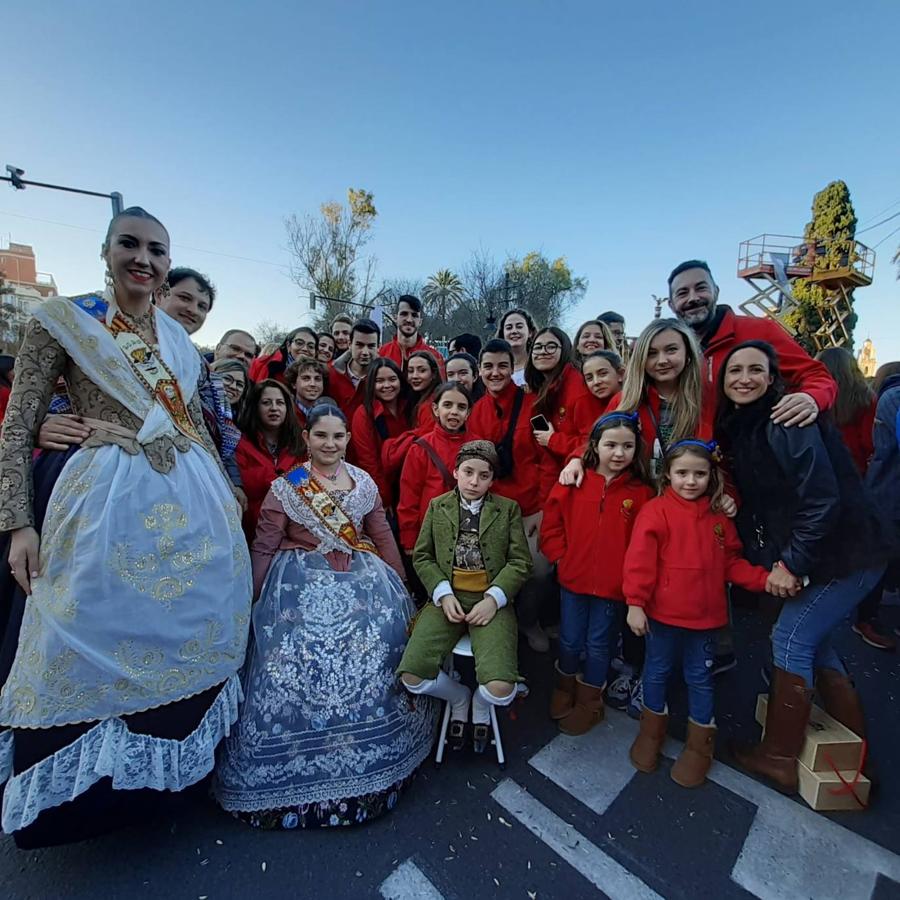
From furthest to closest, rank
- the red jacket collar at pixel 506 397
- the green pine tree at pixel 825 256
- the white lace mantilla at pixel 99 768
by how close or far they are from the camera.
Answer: the green pine tree at pixel 825 256 → the red jacket collar at pixel 506 397 → the white lace mantilla at pixel 99 768

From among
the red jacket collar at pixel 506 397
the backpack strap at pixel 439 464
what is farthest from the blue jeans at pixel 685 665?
the red jacket collar at pixel 506 397

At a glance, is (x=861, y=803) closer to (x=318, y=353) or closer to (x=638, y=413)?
(x=638, y=413)

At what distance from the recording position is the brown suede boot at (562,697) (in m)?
2.85

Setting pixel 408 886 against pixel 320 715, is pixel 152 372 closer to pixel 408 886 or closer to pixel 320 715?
pixel 320 715

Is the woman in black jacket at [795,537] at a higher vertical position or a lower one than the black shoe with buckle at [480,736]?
higher

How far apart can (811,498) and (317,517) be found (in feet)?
7.90

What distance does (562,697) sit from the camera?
2869mm

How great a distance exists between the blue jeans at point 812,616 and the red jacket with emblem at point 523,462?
5.17 ft

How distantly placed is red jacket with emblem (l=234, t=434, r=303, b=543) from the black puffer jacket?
9.20 ft

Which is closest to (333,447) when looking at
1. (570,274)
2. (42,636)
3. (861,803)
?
(42,636)

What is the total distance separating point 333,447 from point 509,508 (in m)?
1.12

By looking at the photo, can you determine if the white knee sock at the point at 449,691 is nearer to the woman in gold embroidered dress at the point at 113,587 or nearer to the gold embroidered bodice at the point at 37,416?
the woman in gold embroidered dress at the point at 113,587

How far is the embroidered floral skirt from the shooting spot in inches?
81.9

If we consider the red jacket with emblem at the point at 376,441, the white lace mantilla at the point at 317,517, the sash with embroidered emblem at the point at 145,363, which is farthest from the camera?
the red jacket with emblem at the point at 376,441
